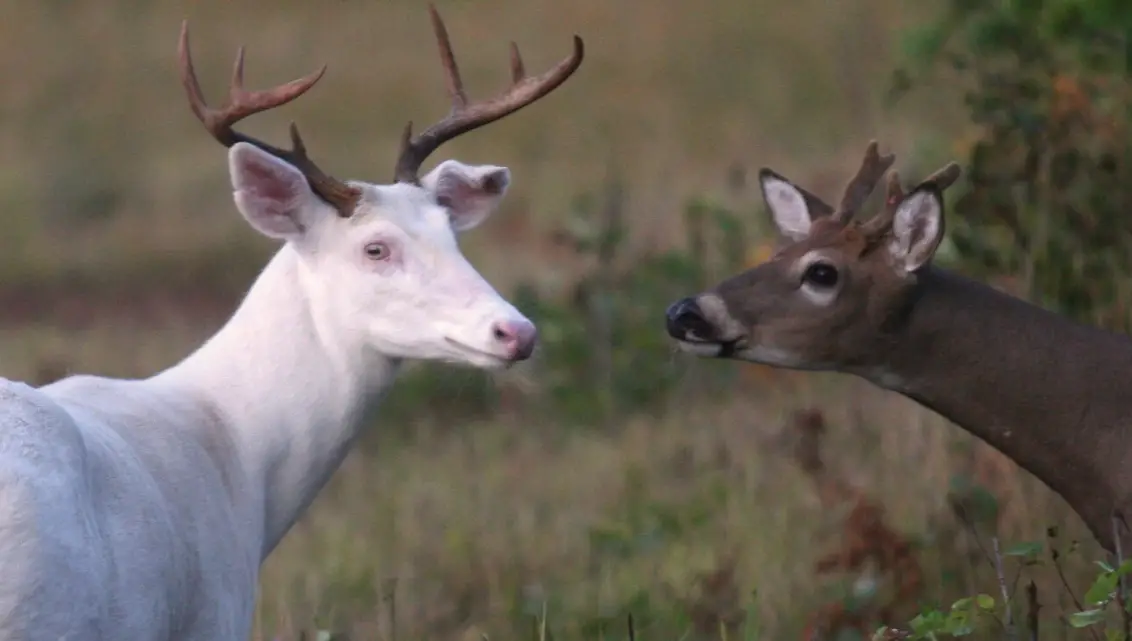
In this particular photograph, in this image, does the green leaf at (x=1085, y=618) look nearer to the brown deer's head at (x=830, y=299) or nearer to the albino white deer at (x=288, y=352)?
the albino white deer at (x=288, y=352)

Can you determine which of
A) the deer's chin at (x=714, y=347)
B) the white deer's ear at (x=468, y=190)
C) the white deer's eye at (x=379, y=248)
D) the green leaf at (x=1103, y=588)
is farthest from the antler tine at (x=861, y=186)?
the green leaf at (x=1103, y=588)

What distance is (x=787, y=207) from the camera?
Result: 6.62 metres

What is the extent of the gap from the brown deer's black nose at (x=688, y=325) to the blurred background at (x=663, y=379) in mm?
534

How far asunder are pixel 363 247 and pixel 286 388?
386 mm

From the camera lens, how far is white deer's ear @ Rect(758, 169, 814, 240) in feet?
21.5

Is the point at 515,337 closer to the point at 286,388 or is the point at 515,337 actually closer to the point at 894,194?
the point at 286,388

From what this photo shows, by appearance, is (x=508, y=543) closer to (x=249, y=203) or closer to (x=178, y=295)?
(x=249, y=203)

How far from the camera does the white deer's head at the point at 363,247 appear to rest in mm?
4785

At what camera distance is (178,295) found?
1382 centimetres

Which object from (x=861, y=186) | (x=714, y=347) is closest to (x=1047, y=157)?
(x=861, y=186)

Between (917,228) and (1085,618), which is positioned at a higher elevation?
(917,228)

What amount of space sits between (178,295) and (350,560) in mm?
7167

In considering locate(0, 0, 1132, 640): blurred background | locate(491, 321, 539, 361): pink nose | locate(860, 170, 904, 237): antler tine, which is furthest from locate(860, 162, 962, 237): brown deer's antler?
locate(491, 321, 539, 361): pink nose

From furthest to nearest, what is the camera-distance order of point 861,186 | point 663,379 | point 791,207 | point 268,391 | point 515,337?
point 663,379, point 791,207, point 861,186, point 268,391, point 515,337
